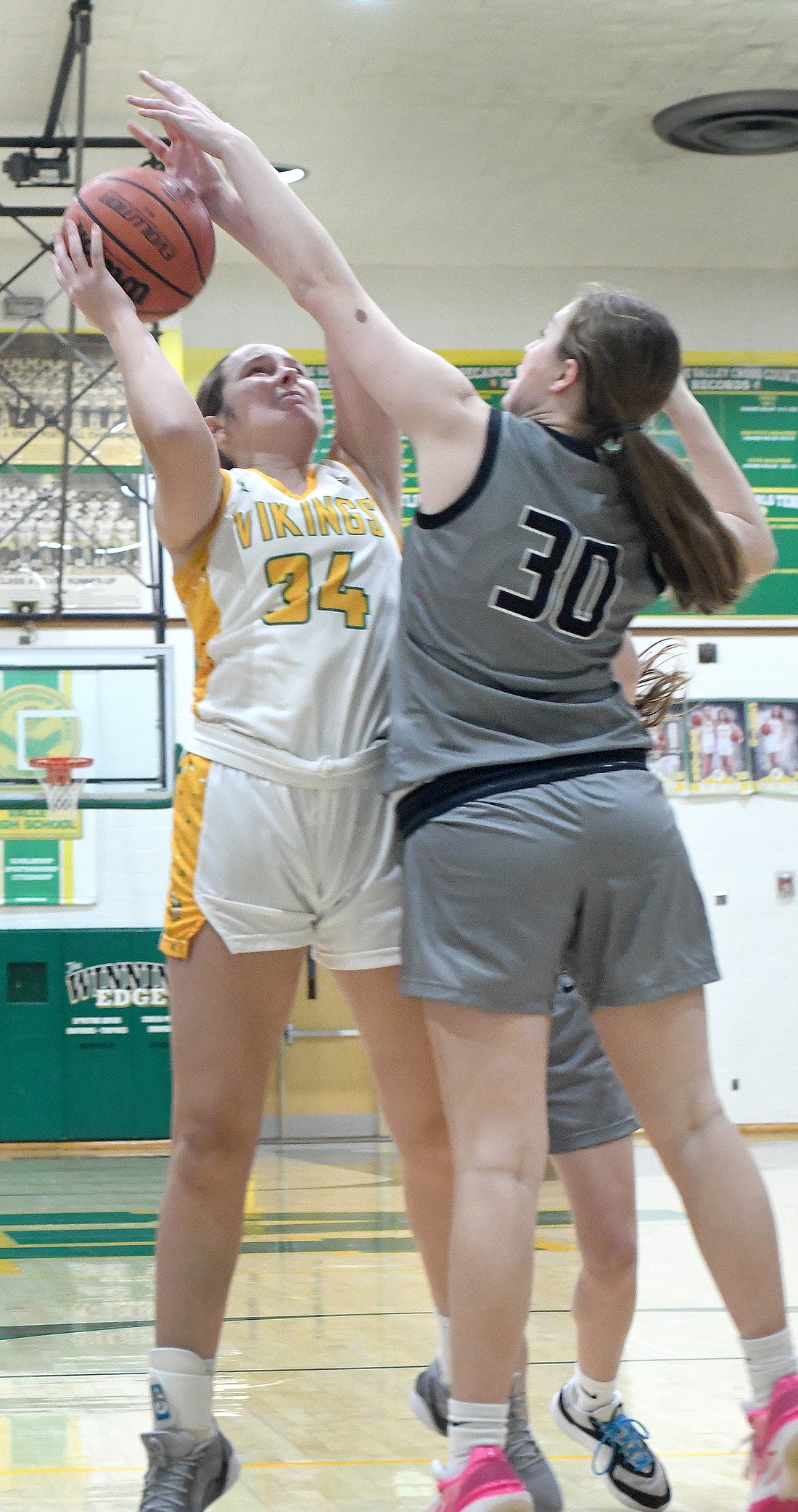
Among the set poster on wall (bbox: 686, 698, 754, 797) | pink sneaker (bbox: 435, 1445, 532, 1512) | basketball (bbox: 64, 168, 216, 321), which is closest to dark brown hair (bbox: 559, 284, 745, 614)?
basketball (bbox: 64, 168, 216, 321)

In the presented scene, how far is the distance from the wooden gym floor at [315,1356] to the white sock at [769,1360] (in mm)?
463

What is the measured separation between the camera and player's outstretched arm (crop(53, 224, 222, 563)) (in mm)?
2457

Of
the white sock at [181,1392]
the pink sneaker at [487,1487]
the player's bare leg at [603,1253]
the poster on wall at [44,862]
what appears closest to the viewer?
the pink sneaker at [487,1487]

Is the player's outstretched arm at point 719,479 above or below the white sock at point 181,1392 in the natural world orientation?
above

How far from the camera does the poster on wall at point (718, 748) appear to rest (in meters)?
9.88

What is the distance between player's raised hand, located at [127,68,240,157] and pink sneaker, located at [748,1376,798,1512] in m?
2.00

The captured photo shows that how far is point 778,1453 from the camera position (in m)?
2.16

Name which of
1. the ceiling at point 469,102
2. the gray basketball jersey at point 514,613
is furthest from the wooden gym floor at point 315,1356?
the ceiling at point 469,102

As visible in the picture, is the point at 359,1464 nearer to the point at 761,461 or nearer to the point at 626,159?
the point at 626,159

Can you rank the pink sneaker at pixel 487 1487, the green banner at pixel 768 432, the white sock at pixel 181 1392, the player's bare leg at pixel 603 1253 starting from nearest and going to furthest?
the pink sneaker at pixel 487 1487 → the white sock at pixel 181 1392 → the player's bare leg at pixel 603 1253 → the green banner at pixel 768 432

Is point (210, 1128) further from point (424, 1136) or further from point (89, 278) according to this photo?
point (89, 278)

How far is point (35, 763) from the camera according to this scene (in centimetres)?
841

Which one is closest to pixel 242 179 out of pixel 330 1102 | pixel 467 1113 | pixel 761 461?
pixel 467 1113

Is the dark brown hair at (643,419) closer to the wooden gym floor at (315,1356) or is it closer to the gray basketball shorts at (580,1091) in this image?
the gray basketball shorts at (580,1091)
